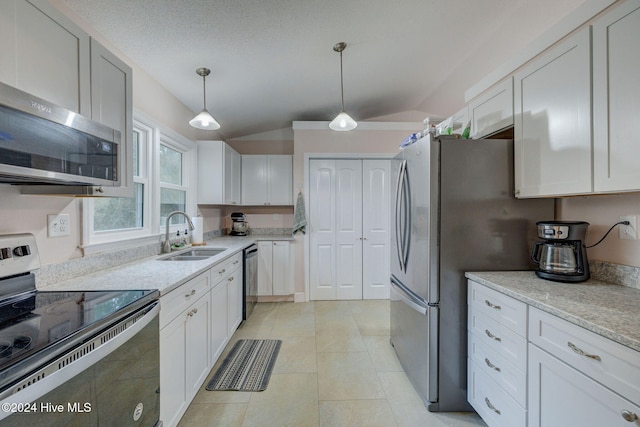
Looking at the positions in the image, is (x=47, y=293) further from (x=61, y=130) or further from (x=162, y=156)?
(x=162, y=156)

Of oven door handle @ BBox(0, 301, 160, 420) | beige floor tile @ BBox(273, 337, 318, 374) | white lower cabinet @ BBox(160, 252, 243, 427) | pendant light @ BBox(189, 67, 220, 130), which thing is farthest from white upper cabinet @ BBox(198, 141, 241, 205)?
oven door handle @ BBox(0, 301, 160, 420)

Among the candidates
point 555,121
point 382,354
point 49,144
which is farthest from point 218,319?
point 555,121

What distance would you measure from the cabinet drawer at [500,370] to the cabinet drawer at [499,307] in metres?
0.19

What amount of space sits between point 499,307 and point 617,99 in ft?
3.56

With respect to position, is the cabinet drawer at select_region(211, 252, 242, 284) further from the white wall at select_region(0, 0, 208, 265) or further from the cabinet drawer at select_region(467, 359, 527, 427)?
the cabinet drawer at select_region(467, 359, 527, 427)

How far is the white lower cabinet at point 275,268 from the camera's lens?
359 cm

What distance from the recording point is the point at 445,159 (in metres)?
1.66

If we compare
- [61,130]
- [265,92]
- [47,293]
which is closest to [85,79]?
[61,130]

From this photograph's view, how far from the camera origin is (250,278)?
3.10 m

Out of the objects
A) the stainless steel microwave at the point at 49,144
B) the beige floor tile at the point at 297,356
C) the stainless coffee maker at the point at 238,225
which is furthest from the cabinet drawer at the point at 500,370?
the stainless coffee maker at the point at 238,225

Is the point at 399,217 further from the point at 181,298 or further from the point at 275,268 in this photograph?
the point at 275,268

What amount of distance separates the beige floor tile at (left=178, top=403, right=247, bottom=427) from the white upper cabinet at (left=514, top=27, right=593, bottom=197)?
2.29m

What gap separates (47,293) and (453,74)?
3627 millimetres

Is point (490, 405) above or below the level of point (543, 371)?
below
